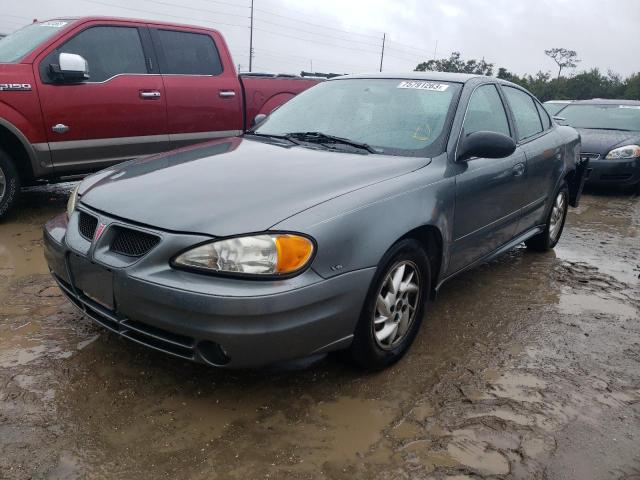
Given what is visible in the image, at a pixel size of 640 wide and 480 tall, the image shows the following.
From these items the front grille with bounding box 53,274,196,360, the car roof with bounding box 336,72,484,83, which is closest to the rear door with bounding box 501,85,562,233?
the car roof with bounding box 336,72,484,83

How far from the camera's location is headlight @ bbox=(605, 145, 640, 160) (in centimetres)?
820

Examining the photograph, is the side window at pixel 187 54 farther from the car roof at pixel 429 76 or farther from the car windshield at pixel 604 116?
the car windshield at pixel 604 116

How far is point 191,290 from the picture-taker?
2137mm

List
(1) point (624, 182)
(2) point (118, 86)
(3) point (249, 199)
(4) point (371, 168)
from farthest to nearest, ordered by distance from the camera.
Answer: (1) point (624, 182) → (2) point (118, 86) → (4) point (371, 168) → (3) point (249, 199)

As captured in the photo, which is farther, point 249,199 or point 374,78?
point 374,78

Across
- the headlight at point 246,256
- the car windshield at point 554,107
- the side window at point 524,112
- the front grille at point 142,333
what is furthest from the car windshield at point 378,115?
the car windshield at point 554,107

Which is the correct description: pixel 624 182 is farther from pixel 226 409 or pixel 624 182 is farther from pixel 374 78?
pixel 226 409

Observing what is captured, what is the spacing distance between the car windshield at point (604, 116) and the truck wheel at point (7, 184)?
8779mm

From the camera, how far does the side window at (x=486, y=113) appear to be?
343 cm

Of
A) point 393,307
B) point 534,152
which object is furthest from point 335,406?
point 534,152

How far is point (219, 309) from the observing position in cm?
211

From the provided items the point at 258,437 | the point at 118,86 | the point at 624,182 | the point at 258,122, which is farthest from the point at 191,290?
the point at 624,182

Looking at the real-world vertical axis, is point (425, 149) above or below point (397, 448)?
above

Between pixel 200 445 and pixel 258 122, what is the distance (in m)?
2.55
